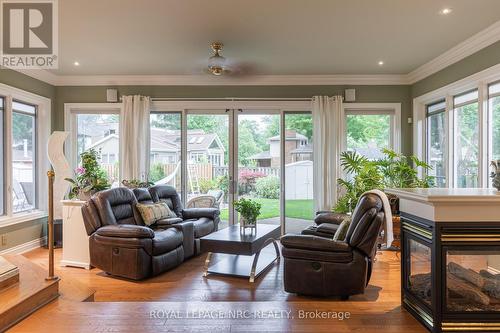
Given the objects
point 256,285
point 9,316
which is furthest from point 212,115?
point 9,316

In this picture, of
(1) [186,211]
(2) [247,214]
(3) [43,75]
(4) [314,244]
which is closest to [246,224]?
(2) [247,214]

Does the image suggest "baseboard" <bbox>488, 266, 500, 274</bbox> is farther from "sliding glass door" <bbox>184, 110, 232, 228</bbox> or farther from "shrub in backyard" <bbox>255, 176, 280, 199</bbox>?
"sliding glass door" <bbox>184, 110, 232, 228</bbox>

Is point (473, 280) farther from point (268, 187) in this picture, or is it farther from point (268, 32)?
point (268, 187)

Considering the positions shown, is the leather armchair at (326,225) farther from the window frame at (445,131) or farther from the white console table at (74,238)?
the white console table at (74,238)

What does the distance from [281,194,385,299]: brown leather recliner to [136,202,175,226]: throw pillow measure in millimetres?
2111

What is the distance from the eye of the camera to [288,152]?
237 inches

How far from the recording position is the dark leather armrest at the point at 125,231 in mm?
3729

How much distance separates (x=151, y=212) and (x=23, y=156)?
2419 mm

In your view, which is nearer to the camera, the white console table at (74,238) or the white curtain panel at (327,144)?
the white console table at (74,238)

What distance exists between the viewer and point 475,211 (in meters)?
1.86

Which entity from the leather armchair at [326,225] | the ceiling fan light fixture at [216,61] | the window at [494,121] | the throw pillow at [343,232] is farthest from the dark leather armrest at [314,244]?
the window at [494,121]

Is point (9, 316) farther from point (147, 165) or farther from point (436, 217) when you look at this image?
point (147, 165)

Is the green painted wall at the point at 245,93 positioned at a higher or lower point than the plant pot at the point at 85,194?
higher

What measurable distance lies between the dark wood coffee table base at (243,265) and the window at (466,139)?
2713 millimetres
